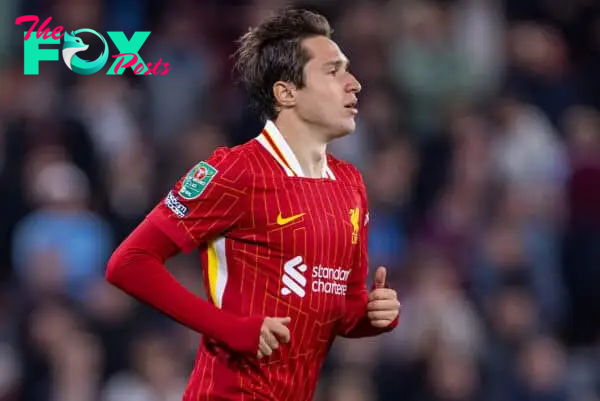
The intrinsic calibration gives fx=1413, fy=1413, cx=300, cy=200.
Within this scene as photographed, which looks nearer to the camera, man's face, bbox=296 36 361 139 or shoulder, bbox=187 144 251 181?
shoulder, bbox=187 144 251 181

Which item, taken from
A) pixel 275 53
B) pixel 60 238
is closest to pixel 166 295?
pixel 275 53

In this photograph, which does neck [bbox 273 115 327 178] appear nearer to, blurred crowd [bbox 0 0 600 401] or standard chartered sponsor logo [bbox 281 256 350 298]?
standard chartered sponsor logo [bbox 281 256 350 298]

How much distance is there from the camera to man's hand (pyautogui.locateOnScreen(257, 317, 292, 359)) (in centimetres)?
476

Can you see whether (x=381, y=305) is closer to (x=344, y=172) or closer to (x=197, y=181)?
(x=344, y=172)

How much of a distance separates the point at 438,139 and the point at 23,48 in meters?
3.30

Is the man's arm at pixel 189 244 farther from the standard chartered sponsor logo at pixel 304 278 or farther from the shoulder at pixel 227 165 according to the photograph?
the standard chartered sponsor logo at pixel 304 278

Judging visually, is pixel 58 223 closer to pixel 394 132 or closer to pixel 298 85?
pixel 394 132

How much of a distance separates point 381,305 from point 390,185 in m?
4.83

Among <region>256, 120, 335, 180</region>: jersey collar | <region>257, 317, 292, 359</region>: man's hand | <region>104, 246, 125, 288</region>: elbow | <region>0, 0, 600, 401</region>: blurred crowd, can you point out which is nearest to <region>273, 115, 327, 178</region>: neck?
<region>256, 120, 335, 180</region>: jersey collar

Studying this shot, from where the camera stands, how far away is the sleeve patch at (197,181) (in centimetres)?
494

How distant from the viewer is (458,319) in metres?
9.27

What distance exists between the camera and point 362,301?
17.4 ft

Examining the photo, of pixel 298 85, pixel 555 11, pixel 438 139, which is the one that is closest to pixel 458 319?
pixel 438 139

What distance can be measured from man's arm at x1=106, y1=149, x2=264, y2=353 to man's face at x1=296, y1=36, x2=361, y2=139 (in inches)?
14.1
